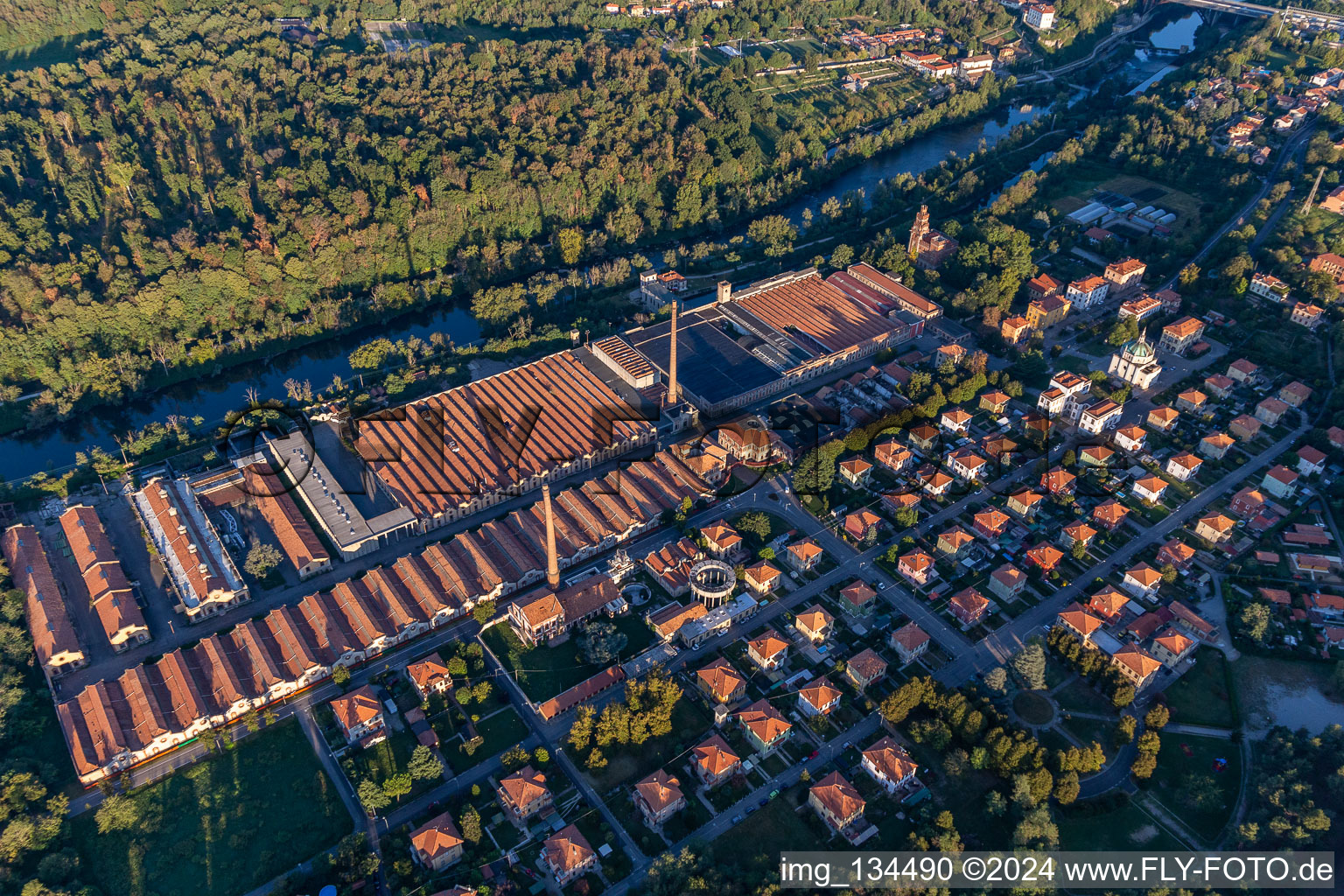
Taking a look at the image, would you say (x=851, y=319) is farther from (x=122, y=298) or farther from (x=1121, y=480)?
(x=122, y=298)

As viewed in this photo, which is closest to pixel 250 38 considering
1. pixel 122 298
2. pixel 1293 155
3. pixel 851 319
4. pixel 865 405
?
pixel 122 298

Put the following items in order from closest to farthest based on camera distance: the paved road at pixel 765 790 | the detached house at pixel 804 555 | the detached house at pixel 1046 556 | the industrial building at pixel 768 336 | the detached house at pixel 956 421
→ the paved road at pixel 765 790
the detached house at pixel 1046 556
the detached house at pixel 804 555
the detached house at pixel 956 421
the industrial building at pixel 768 336

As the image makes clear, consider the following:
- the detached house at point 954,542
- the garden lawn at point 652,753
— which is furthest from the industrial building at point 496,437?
the detached house at point 954,542

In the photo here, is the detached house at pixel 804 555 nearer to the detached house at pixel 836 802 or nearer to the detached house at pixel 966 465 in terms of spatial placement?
the detached house at pixel 966 465

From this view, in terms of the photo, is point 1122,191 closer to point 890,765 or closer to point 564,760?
point 890,765

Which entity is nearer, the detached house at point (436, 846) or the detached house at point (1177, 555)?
the detached house at point (436, 846)

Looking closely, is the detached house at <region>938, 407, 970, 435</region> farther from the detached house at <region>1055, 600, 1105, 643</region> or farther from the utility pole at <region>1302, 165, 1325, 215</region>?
the utility pole at <region>1302, 165, 1325, 215</region>

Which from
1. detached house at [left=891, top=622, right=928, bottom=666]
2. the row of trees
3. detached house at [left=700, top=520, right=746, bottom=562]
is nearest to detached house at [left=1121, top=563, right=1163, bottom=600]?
detached house at [left=891, top=622, right=928, bottom=666]

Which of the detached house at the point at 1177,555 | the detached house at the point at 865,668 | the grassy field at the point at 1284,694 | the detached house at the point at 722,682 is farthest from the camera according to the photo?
the detached house at the point at 1177,555
